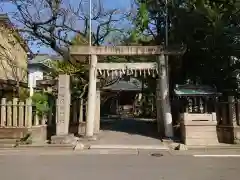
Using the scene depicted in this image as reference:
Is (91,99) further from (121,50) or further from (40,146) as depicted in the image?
(40,146)

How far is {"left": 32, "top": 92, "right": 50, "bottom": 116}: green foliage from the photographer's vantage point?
17.8 meters

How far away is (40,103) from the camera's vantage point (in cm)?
1792

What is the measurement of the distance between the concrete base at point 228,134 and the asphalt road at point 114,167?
3.66 metres

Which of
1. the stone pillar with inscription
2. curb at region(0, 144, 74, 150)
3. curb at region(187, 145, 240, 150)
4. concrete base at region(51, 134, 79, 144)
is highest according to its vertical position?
the stone pillar with inscription

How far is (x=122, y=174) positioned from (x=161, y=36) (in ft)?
50.1

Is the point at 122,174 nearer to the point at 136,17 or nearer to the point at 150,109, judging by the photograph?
the point at 136,17

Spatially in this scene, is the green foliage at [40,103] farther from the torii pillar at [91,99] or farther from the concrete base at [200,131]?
the concrete base at [200,131]

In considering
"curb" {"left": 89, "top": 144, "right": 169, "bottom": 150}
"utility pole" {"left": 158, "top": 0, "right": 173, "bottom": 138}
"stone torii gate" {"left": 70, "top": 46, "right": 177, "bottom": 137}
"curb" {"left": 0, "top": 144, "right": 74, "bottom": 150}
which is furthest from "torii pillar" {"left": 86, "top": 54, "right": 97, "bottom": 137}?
"utility pole" {"left": 158, "top": 0, "right": 173, "bottom": 138}

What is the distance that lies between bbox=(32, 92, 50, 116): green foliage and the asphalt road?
450 centimetres

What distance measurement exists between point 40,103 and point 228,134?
29.4 ft

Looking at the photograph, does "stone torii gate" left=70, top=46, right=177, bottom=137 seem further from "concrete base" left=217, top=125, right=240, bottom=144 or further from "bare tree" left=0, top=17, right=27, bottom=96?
"bare tree" left=0, top=17, right=27, bottom=96

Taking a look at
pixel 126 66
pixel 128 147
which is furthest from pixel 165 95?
pixel 128 147

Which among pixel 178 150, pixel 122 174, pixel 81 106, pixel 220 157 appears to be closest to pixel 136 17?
pixel 81 106

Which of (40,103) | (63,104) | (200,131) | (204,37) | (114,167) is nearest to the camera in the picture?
(114,167)
